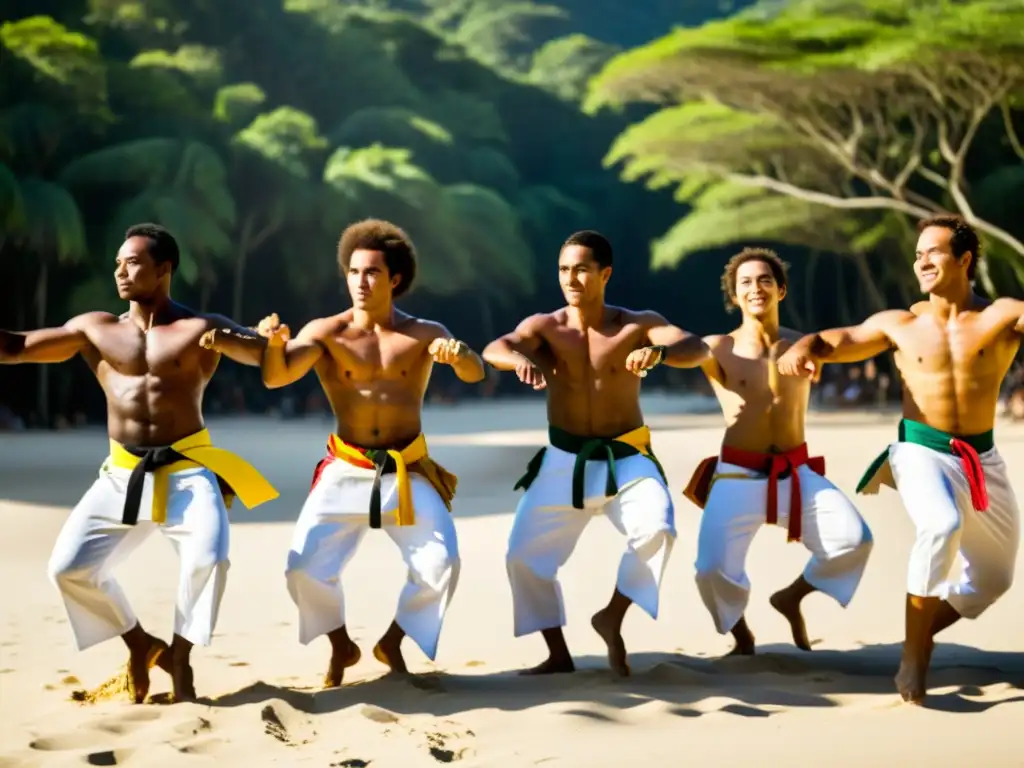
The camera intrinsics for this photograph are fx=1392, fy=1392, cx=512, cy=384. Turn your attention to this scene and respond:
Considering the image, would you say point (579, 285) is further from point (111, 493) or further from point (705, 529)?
point (111, 493)

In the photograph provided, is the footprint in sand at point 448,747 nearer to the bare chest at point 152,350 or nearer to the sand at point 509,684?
the sand at point 509,684

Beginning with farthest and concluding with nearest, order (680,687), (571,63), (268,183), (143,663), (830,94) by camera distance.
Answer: (571,63)
(268,183)
(830,94)
(680,687)
(143,663)

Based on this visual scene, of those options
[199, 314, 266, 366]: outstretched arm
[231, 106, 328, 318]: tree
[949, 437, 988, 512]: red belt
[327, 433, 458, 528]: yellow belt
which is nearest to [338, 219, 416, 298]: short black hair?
[199, 314, 266, 366]: outstretched arm

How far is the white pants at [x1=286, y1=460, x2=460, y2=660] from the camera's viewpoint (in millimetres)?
4816

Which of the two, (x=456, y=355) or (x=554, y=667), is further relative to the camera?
(x=554, y=667)

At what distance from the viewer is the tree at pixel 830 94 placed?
20.5 m

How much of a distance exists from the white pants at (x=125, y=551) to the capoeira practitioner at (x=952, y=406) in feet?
6.79

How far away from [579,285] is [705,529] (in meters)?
1.04

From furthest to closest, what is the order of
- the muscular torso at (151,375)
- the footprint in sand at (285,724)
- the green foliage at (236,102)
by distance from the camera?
the green foliage at (236,102) < the muscular torso at (151,375) < the footprint in sand at (285,724)

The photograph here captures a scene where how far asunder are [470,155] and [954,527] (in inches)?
1346

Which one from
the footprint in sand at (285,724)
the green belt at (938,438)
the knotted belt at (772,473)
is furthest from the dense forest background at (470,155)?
the footprint in sand at (285,724)

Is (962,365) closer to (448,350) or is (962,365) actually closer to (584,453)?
(584,453)

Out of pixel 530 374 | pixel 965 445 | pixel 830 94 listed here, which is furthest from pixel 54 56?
pixel 965 445

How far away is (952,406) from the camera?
4.80m
